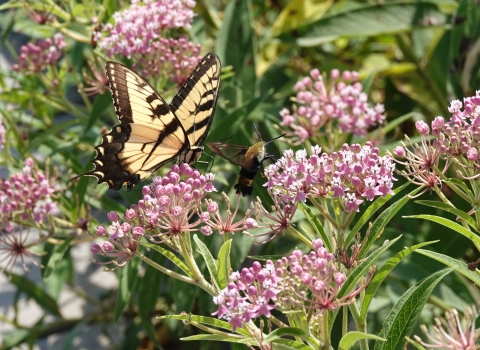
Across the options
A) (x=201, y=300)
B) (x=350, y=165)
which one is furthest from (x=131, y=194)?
(x=350, y=165)

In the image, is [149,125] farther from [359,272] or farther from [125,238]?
[359,272]

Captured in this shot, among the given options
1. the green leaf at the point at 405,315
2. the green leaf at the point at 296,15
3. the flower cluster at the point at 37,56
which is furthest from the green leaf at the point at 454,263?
the green leaf at the point at 296,15

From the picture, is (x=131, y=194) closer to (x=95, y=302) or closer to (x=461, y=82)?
(x=95, y=302)

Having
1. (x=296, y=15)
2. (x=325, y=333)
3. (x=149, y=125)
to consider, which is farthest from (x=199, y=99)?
(x=296, y=15)

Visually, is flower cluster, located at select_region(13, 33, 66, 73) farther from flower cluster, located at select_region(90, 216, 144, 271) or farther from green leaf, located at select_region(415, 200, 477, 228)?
green leaf, located at select_region(415, 200, 477, 228)

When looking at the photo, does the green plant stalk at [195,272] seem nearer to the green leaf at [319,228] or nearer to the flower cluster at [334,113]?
the green leaf at [319,228]
